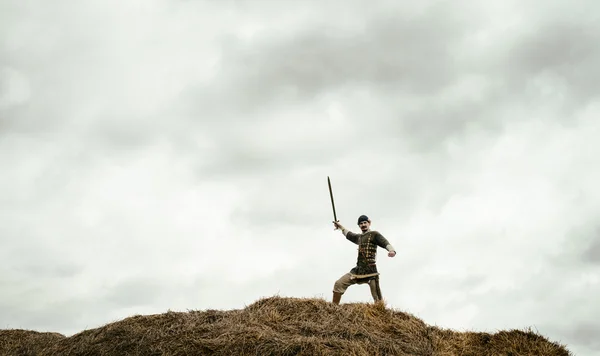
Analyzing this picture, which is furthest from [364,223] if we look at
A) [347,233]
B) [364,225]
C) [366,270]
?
[366,270]

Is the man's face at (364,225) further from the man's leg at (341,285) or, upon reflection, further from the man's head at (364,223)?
the man's leg at (341,285)

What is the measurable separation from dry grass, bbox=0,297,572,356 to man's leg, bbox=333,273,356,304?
57cm

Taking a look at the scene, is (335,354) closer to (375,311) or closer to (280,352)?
(280,352)

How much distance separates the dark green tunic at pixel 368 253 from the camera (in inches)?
625

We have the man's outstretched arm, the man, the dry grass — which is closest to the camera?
the dry grass

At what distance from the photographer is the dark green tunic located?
52.1ft

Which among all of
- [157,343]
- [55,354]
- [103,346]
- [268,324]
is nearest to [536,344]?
[268,324]

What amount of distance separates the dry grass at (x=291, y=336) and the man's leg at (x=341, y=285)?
22.3 inches

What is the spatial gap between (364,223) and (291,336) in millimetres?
4755

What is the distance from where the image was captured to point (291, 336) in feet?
41.4

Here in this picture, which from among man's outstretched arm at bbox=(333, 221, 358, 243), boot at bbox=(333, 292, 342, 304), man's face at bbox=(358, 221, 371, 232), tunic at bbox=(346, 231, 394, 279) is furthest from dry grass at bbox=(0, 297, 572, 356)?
man's face at bbox=(358, 221, 371, 232)

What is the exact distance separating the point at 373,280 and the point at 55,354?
27.9 feet

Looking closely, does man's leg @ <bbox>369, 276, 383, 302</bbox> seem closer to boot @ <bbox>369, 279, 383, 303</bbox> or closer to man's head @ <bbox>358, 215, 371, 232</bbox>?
boot @ <bbox>369, 279, 383, 303</bbox>

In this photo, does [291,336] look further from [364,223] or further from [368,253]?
[364,223]
